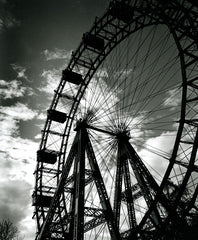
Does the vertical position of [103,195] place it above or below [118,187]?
below

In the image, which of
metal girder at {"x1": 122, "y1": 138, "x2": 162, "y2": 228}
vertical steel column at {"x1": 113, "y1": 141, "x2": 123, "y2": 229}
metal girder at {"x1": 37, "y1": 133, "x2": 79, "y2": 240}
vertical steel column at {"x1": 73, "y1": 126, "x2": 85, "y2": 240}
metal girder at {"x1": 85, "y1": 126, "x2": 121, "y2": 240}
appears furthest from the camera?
vertical steel column at {"x1": 113, "y1": 141, "x2": 123, "y2": 229}

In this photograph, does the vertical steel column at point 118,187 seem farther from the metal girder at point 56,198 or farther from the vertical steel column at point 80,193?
the metal girder at point 56,198

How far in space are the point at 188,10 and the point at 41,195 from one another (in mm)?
17557

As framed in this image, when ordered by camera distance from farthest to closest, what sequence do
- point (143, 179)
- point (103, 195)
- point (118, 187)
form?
point (118, 187) → point (143, 179) → point (103, 195)

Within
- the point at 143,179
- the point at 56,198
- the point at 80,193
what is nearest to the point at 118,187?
the point at 143,179

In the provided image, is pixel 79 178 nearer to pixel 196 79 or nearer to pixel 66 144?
pixel 196 79

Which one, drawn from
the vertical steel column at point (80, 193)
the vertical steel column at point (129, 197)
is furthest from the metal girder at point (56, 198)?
the vertical steel column at point (129, 197)

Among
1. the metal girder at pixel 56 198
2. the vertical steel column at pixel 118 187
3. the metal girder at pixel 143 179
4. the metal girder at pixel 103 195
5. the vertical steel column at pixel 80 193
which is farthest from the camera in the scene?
the vertical steel column at pixel 118 187

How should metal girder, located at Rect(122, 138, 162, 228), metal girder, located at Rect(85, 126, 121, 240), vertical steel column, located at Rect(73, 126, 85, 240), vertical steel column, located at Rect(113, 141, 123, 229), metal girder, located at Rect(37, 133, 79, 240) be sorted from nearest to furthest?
vertical steel column, located at Rect(73, 126, 85, 240) → metal girder, located at Rect(85, 126, 121, 240) → metal girder, located at Rect(122, 138, 162, 228) → metal girder, located at Rect(37, 133, 79, 240) → vertical steel column, located at Rect(113, 141, 123, 229)

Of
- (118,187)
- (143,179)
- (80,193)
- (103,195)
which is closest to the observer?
(80,193)

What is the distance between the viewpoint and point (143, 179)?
1299 cm

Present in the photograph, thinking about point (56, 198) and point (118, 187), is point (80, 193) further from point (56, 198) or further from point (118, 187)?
point (118, 187)

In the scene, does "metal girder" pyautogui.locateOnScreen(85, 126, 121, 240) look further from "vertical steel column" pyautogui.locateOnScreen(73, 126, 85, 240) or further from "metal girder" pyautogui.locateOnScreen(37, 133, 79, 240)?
"metal girder" pyautogui.locateOnScreen(37, 133, 79, 240)

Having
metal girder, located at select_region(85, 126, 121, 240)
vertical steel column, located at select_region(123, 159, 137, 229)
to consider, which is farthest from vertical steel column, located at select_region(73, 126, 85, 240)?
vertical steel column, located at select_region(123, 159, 137, 229)
